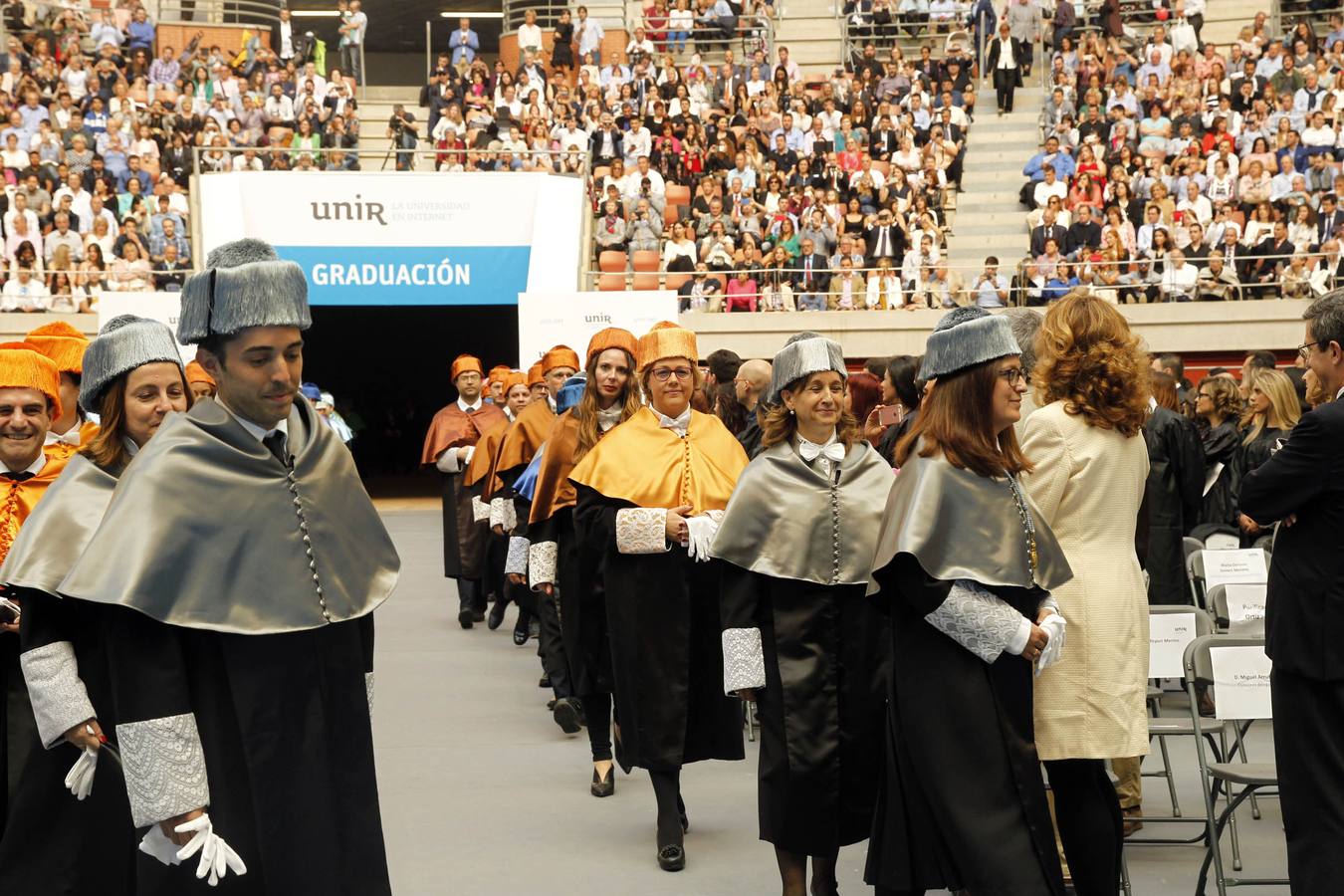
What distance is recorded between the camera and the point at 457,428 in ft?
44.6

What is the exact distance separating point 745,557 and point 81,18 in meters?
29.2

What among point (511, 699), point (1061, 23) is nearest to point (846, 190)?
point (1061, 23)

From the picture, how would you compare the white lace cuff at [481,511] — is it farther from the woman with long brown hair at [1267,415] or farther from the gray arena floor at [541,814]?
the woman with long brown hair at [1267,415]

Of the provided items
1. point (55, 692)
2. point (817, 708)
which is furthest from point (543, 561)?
point (55, 692)

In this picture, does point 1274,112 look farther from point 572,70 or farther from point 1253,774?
point 1253,774

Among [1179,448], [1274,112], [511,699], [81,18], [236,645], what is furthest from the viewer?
[81,18]

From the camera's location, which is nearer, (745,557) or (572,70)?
(745,557)

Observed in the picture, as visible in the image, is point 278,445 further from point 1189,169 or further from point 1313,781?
point 1189,169

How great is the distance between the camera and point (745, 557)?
5.51m

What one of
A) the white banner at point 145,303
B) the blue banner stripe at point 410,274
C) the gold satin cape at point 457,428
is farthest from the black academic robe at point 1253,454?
the blue banner stripe at point 410,274

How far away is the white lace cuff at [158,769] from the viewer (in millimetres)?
3289

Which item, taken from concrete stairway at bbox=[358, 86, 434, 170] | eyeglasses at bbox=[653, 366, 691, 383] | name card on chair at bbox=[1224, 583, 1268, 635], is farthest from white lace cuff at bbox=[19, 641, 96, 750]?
concrete stairway at bbox=[358, 86, 434, 170]

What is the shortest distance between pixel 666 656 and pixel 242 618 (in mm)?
3280

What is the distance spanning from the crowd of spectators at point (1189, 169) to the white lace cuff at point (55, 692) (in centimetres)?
2040
